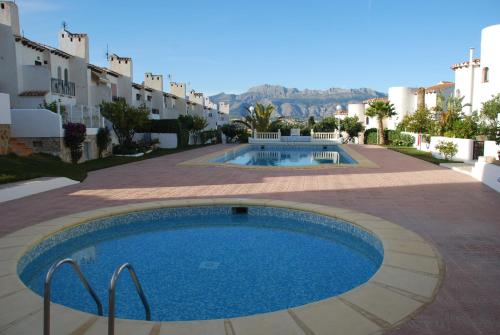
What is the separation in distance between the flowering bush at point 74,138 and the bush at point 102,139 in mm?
2801

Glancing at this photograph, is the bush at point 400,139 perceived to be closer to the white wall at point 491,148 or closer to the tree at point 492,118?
the tree at point 492,118

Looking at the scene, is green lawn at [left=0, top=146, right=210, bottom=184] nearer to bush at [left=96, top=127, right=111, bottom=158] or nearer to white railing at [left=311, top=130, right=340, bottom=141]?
bush at [left=96, top=127, right=111, bottom=158]

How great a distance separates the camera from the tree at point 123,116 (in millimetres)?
23234

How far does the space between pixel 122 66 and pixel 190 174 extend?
20.9 meters

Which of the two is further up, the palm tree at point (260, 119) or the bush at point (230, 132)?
the palm tree at point (260, 119)

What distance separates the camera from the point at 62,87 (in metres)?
23.5

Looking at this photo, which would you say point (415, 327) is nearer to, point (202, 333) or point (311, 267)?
point (202, 333)

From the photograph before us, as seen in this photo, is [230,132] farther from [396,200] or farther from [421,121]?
[396,200]

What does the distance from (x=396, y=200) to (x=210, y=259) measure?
220 inches

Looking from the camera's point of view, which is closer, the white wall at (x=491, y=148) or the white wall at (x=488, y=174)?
the white wall at (x=488, y=174)

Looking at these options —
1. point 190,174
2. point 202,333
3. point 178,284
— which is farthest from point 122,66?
point 202,333

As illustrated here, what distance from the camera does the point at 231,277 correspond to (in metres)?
6.20

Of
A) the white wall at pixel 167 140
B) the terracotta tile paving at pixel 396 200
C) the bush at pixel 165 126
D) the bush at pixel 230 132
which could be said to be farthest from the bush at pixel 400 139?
the white wall at pixel 167 140

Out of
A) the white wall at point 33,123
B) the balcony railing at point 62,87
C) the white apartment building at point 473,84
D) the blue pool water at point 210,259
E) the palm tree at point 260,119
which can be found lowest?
the blue pool water at point 210,259
